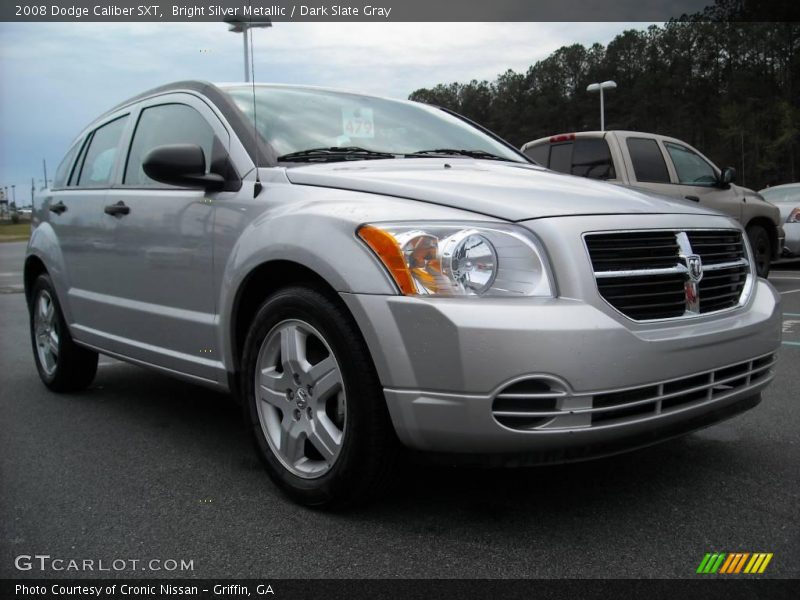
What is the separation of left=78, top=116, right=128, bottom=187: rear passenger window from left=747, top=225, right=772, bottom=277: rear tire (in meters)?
8.65

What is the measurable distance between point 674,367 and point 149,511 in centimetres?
190

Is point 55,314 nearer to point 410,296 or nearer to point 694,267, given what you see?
point 410,296

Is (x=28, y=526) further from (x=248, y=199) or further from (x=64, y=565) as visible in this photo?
(x=248, y=199)

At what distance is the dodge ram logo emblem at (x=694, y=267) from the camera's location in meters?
2.67

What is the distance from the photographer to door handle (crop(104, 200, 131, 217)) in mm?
3781

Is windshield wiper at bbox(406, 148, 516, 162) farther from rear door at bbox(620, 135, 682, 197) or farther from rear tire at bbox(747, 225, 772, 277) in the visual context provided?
rear tire at bbox(747, 225, 772, 277)

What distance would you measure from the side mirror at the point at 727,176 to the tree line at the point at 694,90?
34.8ft

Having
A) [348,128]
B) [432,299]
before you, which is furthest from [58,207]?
[432,299]

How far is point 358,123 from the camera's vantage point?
360 cm

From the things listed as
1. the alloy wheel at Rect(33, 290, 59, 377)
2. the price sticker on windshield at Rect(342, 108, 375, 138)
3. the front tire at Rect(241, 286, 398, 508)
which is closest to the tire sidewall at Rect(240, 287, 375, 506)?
the front tire at Rect(241, 286, 398, 508)

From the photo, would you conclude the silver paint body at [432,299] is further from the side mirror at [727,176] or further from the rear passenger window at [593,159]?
the side mirror at [727,176]

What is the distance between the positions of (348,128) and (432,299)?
4.92 ft

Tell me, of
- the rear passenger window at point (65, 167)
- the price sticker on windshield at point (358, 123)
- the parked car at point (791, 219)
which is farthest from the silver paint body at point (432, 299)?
the parked car at point (791, 219)

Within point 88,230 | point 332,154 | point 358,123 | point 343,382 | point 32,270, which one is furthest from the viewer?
point 32,270
